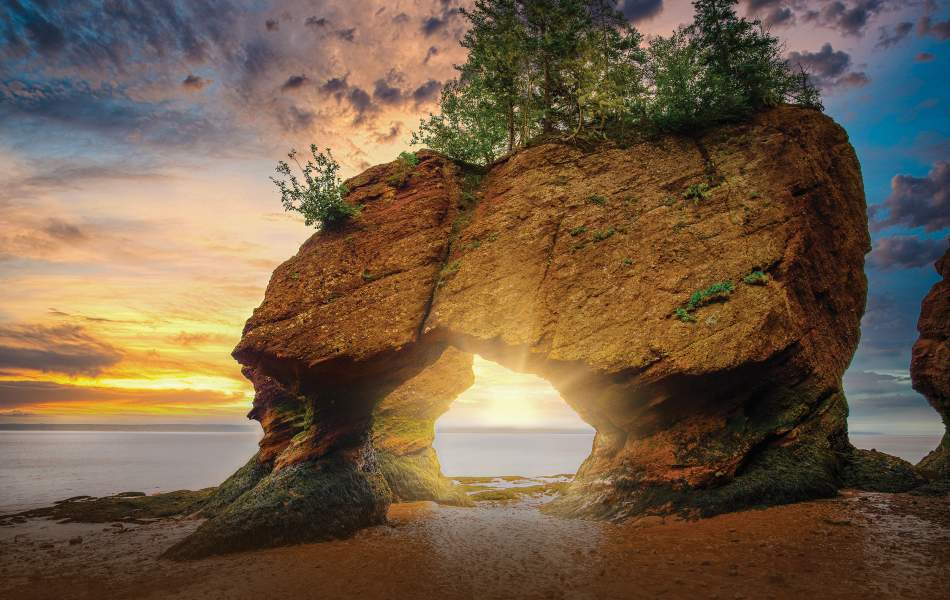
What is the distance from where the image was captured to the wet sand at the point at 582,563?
7.30 metres

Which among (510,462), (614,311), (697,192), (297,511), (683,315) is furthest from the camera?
(510,462)

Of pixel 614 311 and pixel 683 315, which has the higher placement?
pixel 614 311

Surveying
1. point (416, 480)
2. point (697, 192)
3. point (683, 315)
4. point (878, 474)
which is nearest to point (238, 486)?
point (416, 480)

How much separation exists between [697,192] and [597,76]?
737 cm

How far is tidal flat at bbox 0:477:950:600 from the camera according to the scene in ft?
24.0

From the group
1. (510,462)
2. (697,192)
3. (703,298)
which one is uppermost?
(697,192)

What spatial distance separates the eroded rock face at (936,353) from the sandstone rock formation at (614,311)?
8.20 m

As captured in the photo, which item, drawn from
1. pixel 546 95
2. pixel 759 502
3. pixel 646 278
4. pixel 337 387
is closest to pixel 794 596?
pixel 759 502

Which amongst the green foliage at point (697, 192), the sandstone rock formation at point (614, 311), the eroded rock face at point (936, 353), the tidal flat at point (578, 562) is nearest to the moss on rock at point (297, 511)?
the sandstone rock formation at point (614, 311)

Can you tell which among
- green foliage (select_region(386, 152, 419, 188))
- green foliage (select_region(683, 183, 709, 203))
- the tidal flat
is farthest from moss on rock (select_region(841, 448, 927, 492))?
green foliage (select_region(386, 152, 419, 188))

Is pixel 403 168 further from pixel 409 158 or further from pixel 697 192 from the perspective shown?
pixel 697 192

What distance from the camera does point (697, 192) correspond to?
14.3m

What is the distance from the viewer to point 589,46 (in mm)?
18688

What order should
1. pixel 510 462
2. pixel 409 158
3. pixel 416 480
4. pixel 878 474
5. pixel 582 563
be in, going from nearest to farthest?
1. pixel 582 563
2. pixel 878 474
3. pixel 409 158
4. pixel 416 480
5. pixel 510 462
